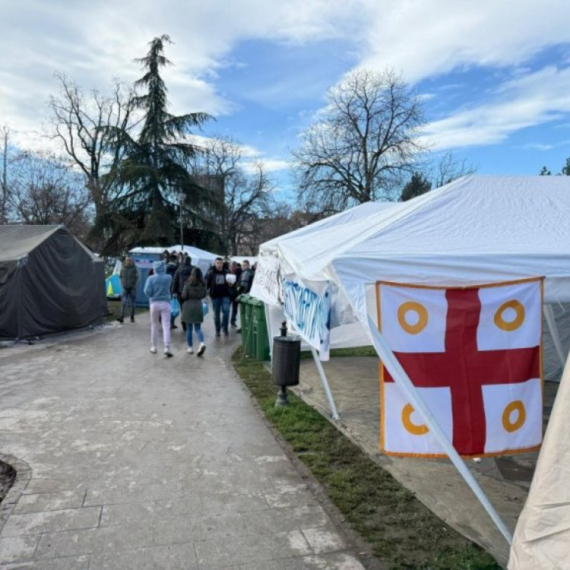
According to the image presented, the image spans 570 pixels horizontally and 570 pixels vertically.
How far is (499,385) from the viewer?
138 inches

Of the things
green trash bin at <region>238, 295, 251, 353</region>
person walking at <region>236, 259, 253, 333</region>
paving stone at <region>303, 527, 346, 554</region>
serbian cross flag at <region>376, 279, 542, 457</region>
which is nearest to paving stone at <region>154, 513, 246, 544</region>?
paving stone at <region>303, 527, 346, 554</region>

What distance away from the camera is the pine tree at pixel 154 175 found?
29.1 m

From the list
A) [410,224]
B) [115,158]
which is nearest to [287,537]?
[410,224]

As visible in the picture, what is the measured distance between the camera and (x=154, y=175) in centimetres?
2897

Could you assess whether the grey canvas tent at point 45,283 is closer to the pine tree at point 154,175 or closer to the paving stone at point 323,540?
the paving stone at point 323,540

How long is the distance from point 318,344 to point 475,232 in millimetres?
1713

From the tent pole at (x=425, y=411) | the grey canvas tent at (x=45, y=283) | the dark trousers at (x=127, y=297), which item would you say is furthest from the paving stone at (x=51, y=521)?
the dark trousers at (x=127, y=297)

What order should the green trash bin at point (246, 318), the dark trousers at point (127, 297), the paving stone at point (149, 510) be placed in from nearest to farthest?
1. the paving stone at point (149, 510)
2. the green trash bin at point (246, 318)
3. the dark trousers at point (127, 297)

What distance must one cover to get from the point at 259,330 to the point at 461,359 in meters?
6.48

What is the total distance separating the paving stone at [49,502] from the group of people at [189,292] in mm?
5942

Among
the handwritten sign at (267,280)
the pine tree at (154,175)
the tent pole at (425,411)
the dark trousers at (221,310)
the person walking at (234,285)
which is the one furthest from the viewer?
the pine tree at (154,175)

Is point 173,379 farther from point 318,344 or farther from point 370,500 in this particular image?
point 370,500

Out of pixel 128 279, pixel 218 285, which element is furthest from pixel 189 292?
pixel 128 279

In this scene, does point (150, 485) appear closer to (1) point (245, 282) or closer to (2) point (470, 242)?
(2) point (470, 242)
